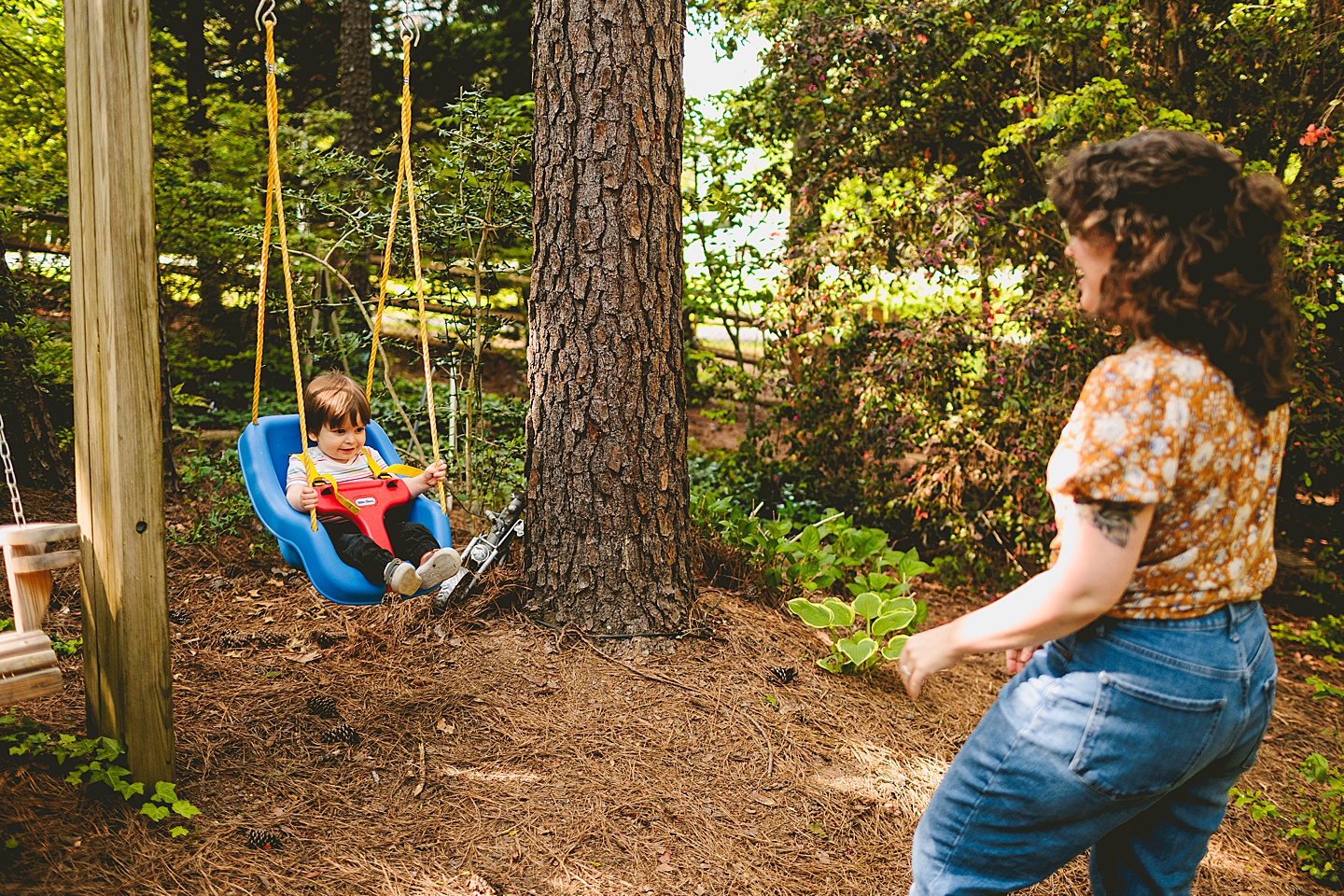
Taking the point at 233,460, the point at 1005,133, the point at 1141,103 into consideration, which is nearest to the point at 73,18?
the point at 233,460

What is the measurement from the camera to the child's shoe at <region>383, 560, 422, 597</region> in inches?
115

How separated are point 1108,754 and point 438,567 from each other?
225 centimetres

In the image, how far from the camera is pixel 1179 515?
124 centimetres

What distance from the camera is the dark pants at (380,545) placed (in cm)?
307

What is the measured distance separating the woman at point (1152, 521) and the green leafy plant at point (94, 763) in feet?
6.69

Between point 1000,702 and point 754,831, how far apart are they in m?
1.41

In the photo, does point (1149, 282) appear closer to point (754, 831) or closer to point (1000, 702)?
point (1000, 702)

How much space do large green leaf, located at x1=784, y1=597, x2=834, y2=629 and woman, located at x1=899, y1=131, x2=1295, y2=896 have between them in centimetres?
211

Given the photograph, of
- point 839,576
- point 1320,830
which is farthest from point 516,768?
point 1320,830

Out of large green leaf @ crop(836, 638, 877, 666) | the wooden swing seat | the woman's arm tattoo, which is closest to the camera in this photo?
the woman's arm tattoo

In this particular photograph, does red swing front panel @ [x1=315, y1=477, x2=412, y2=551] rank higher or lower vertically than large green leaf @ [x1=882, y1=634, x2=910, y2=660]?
higher

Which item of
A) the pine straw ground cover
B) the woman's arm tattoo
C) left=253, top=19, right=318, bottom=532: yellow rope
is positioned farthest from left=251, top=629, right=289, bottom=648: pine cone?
the woman's arm tattoo

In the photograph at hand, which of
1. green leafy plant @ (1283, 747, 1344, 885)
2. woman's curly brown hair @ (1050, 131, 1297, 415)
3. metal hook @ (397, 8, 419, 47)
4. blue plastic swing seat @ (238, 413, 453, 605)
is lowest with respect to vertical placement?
green leafy plant @ (1283, 747, 1344, 885)

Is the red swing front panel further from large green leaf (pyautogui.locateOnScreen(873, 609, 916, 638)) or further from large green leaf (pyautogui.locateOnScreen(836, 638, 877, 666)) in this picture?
large green leaf (pyautogui.locateOnScreen(873, 609, 916, 638))
